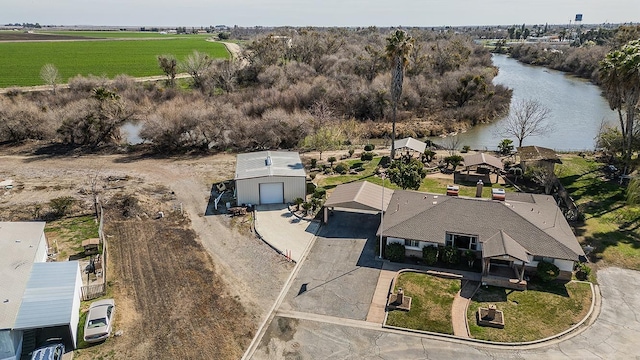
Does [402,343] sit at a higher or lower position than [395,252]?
lower

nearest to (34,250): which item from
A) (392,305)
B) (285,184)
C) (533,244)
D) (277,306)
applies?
(277,306)

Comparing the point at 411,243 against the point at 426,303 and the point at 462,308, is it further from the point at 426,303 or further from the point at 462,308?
the point at 462,308

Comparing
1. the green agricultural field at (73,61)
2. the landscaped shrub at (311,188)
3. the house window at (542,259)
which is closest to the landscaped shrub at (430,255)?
the house window at (542,259)

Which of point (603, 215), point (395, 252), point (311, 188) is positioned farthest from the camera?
point (311, 188)

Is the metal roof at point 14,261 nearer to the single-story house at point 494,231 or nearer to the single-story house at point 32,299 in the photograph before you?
the single-story house at point 32,299

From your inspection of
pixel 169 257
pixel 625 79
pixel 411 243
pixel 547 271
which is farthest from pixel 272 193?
pixel 625 79

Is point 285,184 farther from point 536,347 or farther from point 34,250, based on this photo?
point 536,347

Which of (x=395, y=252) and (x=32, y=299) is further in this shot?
(x=395, y=252)
